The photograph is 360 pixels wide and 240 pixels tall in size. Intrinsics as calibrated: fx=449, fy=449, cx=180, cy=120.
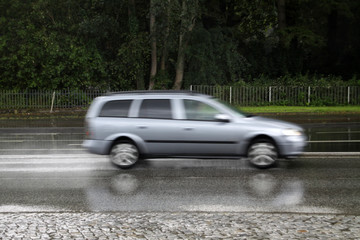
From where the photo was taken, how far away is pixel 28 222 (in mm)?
5910

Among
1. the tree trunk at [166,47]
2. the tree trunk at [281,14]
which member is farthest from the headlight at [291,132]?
the tree trunk at [281,14]

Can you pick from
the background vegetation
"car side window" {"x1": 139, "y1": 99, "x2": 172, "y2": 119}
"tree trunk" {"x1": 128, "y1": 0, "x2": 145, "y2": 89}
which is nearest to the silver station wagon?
"car side window" {"x1": 139, "y1": 99, "x2": 172, "y2": 119}

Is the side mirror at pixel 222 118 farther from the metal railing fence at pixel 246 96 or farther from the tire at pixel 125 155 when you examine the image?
the metal railing fence at pixel 246 96

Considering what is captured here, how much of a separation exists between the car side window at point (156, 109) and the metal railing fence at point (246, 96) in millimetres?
17626

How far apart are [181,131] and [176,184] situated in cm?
165

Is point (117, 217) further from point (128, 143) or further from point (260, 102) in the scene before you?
point (260, 102)

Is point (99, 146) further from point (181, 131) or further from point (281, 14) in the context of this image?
point (281, 14)

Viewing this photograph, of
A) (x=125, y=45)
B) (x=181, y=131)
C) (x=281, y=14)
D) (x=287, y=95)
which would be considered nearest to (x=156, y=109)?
(x=181, y=131)

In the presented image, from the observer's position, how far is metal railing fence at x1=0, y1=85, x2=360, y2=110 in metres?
26.9

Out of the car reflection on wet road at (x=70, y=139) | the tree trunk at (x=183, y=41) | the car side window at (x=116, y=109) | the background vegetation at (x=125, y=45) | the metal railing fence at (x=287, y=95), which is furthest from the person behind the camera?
the background vegetation at (x=125, y=45)

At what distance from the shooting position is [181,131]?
9.66m

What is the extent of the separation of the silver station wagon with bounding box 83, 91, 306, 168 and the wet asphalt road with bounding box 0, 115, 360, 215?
0.38 meters

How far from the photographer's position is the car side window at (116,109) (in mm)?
10102

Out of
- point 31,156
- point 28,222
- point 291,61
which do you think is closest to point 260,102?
point 291,61
